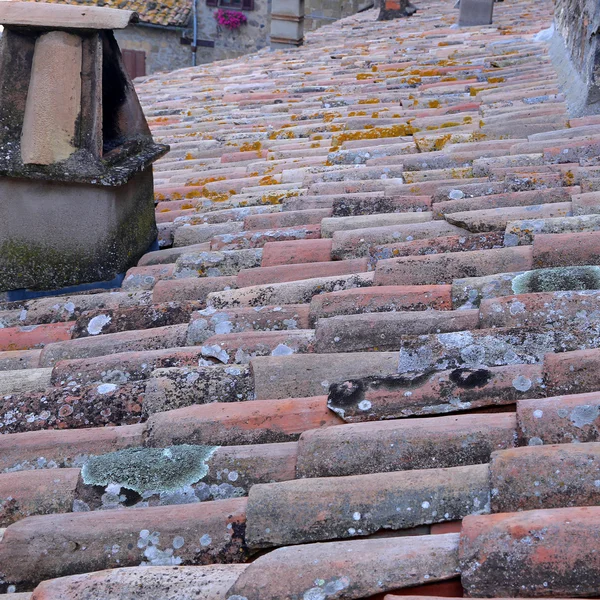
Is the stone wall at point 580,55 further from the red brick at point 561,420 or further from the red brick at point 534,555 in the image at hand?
the red brick at point 534,555

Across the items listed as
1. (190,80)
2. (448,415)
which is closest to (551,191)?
(448,415)

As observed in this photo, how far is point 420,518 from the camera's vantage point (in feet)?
5.05

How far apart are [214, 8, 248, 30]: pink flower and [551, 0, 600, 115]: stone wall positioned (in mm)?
14619

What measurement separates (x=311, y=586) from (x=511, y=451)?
0.48m

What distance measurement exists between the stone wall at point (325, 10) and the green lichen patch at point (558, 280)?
52.5 feet

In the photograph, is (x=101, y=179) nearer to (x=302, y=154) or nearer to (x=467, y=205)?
(x=467, y=205)

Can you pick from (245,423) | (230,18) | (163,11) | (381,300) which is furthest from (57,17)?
(230,18)

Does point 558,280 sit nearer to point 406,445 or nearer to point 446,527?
point 406,445

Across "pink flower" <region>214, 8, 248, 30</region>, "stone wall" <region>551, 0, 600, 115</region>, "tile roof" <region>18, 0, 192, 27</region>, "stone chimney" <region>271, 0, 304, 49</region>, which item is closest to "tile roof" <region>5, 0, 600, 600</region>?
"stone wall" <region>551, 0, 600, 115</region>

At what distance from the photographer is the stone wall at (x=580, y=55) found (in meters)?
4.01

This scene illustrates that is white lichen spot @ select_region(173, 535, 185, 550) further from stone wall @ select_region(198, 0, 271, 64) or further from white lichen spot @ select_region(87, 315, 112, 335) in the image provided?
stone wall @ select_region(198, 0, 271, 64)

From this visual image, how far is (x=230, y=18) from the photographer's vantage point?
19.1 m

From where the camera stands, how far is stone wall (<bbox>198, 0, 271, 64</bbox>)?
755 inches

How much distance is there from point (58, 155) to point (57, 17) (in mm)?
509
